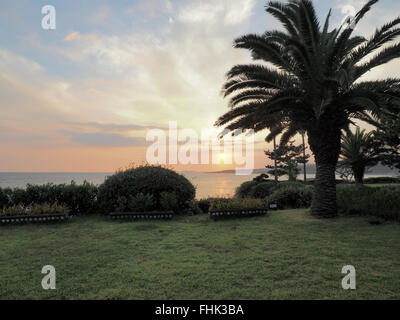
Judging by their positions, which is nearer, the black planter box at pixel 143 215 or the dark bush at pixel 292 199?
the black planter box at pixel 143 215

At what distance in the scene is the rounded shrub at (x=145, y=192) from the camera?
11062 millimetres

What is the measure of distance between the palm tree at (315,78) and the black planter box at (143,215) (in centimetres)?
575

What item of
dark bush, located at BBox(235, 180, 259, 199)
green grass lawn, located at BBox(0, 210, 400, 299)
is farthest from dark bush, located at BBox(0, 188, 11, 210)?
dark bush, located at BBox(235, 180, 259, 199)

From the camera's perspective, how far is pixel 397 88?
912cm

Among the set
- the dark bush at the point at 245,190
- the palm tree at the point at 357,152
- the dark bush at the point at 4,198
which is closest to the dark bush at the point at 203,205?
the dark bush at the point at 245,190

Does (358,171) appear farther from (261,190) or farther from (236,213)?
(236,213)

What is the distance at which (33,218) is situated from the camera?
9.84 metres

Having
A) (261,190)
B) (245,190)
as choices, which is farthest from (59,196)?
(245,190)

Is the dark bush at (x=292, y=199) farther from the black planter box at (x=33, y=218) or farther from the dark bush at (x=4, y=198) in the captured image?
the dark bush at (x=4, y=198)

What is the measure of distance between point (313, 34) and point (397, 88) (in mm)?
3738

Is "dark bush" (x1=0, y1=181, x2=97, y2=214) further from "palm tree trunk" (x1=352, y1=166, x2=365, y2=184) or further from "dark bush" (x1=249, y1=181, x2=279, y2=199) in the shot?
"palm tree trunk" (x1=352, y1=166, x2=365, y2=184)
